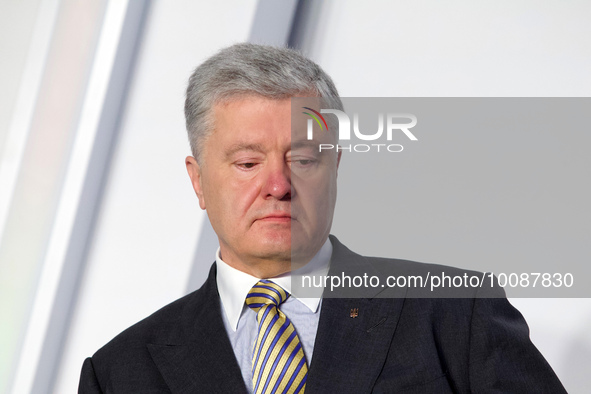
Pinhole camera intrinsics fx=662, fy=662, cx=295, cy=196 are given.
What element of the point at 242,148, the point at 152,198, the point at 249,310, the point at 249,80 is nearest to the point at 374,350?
the point at 249,310

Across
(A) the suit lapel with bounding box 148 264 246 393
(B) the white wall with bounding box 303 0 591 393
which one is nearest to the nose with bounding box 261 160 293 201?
(A) the suit lapel with bounding box 148 264 246 393

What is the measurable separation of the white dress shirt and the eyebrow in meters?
0.29

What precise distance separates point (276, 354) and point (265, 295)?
16 cm

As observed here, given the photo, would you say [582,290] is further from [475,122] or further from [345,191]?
[345,191]

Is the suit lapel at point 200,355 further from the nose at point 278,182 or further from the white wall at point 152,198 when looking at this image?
the white wall at point 152,198

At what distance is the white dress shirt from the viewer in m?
1.54

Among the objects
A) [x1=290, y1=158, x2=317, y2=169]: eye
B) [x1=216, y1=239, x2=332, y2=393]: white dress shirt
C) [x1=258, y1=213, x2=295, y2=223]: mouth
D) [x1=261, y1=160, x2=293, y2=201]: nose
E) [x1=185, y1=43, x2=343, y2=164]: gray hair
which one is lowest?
[x1=216, y1=239, x2=332, y2=393]: white dress shirt

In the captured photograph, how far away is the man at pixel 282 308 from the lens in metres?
1.41

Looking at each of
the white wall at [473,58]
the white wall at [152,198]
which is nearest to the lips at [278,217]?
the white wall at [473,58]

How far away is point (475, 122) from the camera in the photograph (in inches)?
82.9

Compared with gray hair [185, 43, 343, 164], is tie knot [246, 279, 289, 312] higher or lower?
lower

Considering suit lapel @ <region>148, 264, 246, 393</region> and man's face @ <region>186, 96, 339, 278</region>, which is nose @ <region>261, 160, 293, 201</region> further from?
suit lapel @ <region>148, 264, 246, 393</region>

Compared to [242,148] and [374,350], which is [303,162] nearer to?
[242,148]

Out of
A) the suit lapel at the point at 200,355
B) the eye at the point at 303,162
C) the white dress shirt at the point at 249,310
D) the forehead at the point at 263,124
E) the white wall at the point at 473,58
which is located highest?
the white wall at the point at 473,58
